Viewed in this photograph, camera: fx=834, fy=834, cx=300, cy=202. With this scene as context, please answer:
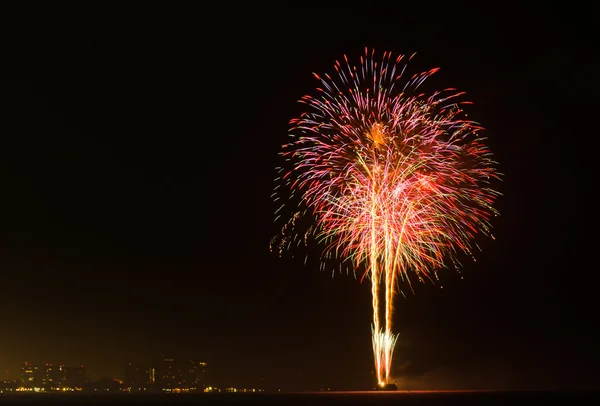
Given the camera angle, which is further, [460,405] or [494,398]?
[494,398]

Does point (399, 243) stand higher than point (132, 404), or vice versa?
point (399, 243)

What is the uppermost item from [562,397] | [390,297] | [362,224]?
[362,224]

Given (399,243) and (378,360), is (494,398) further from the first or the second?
(399,243)

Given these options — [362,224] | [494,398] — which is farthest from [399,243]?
[494,398]

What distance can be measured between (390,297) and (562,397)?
1669 cm

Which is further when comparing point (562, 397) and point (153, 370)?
point (153, 370)

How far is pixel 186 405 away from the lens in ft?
187

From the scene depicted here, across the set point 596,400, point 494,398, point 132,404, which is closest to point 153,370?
point 132,404

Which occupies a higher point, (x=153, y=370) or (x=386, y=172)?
(x=386, y=172)

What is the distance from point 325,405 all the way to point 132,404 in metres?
14.4

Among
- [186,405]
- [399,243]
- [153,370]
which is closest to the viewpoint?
[399,243]

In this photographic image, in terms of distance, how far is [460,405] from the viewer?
52.4 m

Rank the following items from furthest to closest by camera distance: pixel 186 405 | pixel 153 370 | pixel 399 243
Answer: pixel 153 370
pixel 186 405
pixel 399 243

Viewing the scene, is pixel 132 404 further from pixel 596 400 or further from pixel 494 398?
pixel 596 400
